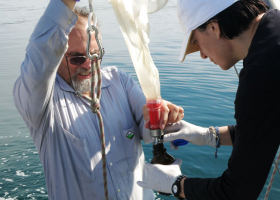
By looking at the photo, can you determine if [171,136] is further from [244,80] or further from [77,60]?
[244,80]

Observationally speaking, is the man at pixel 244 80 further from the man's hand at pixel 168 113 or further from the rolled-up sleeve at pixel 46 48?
the rolled-up sleeve at pixel 46 48

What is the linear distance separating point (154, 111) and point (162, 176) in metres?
0.51

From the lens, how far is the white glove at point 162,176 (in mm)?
2076

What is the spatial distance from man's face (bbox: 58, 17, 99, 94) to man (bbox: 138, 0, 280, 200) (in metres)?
0.97

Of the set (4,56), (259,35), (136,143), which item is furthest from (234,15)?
(4,56)

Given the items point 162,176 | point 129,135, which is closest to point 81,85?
point 129,135

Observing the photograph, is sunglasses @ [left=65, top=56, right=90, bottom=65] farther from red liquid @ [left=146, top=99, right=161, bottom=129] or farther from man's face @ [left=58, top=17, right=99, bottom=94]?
red liquid @ [left=146, top=99, right=161, bottom=129]

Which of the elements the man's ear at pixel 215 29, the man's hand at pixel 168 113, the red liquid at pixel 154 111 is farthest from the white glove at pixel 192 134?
the man's ear at pixel 215 29

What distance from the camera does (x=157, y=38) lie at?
50.2 ft

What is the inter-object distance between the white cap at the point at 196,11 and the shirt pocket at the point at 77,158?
1.11 m

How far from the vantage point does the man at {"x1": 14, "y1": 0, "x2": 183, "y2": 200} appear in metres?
1.65

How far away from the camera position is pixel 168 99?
7367 millimetres

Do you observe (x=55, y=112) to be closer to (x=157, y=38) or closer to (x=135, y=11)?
(x=135, y=11)

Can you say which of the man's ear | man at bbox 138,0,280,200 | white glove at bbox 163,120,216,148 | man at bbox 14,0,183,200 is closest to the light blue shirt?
man at bbox 14,0,183,200
